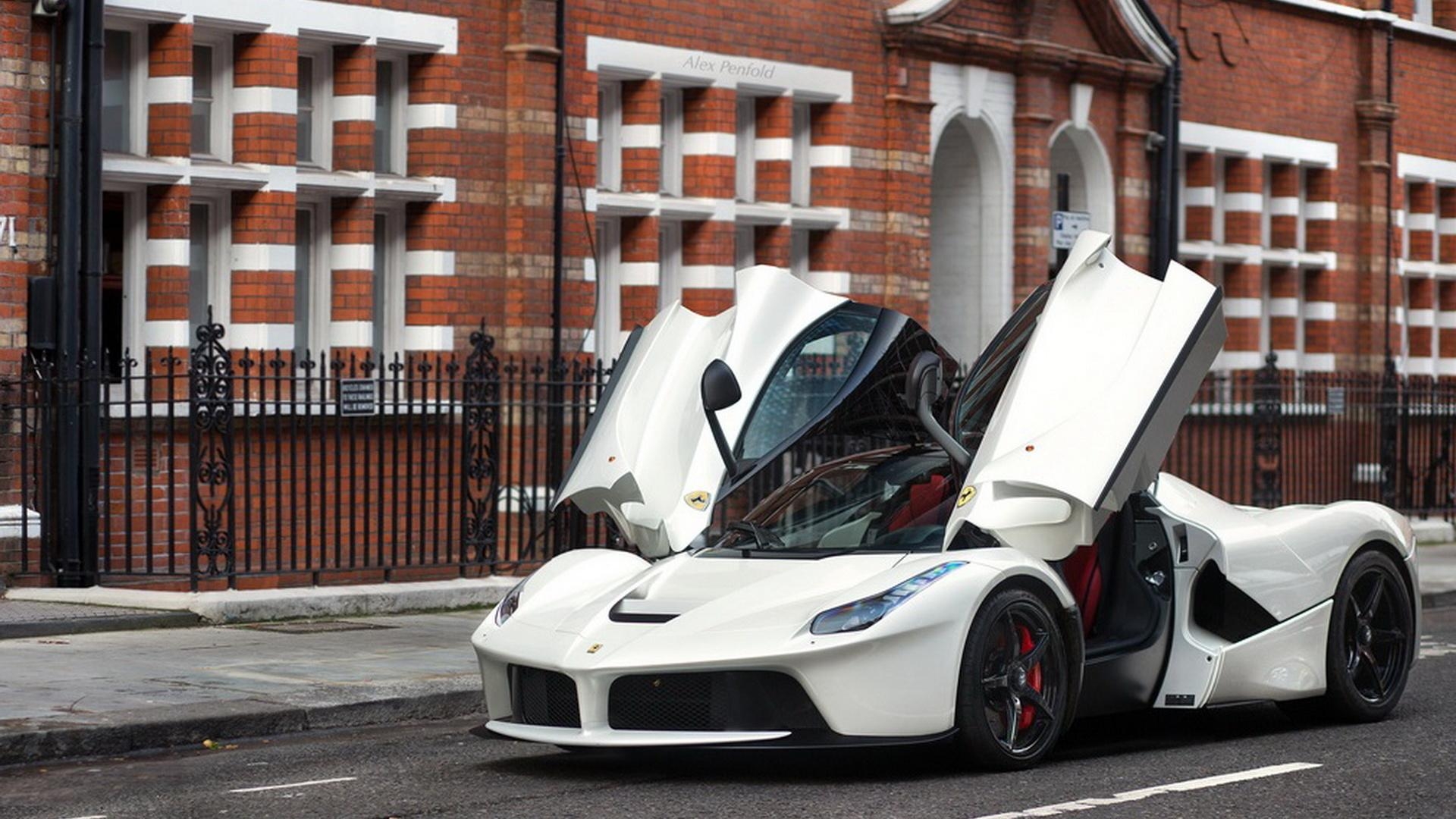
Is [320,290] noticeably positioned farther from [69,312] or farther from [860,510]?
[860,510]

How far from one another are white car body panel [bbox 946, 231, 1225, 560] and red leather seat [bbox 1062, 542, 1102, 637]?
411 millimetres

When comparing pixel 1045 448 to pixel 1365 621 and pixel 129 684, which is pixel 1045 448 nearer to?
pixel 1365 621

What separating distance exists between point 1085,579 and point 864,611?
1.47m

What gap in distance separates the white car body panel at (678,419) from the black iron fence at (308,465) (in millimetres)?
3088

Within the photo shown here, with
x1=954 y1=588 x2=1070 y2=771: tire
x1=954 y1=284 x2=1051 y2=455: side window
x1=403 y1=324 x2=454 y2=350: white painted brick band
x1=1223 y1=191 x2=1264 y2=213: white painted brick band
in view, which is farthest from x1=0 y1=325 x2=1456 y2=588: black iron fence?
x1=1223 y1=191 x2=1264 y2=213: white painted brick band

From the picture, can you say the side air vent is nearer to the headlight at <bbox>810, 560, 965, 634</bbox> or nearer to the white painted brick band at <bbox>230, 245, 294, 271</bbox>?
the headlight at <bbox>810, 560, 965, 634</bbox>

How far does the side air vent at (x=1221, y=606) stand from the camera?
32.1 feet

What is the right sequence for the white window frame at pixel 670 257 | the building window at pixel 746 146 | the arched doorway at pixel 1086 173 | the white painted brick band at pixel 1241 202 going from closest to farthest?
the white window frame at pixel 670 257 → the building window at pixel 746 146 → the arched doorway at pixel 1086 173 → the white painted brick band at pixel 1241 202

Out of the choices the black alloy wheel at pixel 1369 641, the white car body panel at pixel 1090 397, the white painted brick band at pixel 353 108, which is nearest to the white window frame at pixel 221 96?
the white painted brick band at pixel 353 108

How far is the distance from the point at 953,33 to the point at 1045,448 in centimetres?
1388

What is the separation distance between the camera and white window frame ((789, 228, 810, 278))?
21766mm

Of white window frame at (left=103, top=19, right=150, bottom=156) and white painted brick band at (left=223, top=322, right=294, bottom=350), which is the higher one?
white window frame at (left=103, top=19, right=150, bottom=156)

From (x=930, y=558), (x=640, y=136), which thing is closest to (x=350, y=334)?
(x=640, y=136)

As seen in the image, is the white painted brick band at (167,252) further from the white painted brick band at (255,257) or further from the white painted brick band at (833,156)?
the white painted brick band at (833,156)
